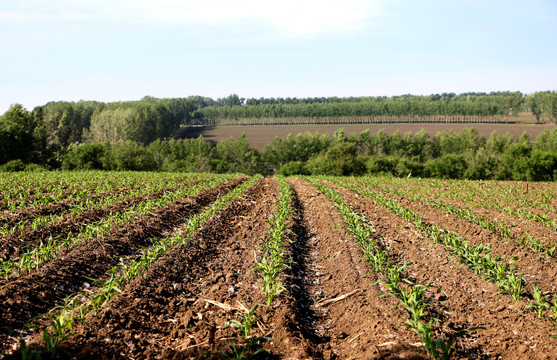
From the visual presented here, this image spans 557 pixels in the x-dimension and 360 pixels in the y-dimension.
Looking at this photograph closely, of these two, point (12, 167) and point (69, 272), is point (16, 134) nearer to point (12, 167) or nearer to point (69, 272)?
point (12, 167)

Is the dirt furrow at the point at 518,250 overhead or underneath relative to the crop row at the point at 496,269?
underneath

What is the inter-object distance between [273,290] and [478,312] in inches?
124

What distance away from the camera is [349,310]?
19.0 feet

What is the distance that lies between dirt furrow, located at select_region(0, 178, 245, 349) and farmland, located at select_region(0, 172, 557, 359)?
0.03 m

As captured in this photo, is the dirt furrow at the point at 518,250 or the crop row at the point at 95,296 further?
the dirt furrow at the point at 518,250

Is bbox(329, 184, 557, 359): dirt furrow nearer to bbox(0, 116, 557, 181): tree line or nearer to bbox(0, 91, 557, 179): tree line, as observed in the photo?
bbox(0, 116, 557, 181): tree line

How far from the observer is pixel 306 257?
8797 millimetres

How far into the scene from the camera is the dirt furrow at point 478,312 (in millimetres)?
4504

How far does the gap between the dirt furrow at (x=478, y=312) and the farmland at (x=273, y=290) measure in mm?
24

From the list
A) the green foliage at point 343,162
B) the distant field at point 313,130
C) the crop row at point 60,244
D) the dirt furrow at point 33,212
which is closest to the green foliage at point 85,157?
the green foliage at point 343,162

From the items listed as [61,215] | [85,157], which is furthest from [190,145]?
[61,215]

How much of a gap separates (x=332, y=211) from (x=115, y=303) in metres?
8.78

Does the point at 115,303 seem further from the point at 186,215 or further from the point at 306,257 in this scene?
the point at 186,215

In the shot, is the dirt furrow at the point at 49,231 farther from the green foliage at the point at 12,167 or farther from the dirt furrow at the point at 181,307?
the green foliage at the point at 12,167
